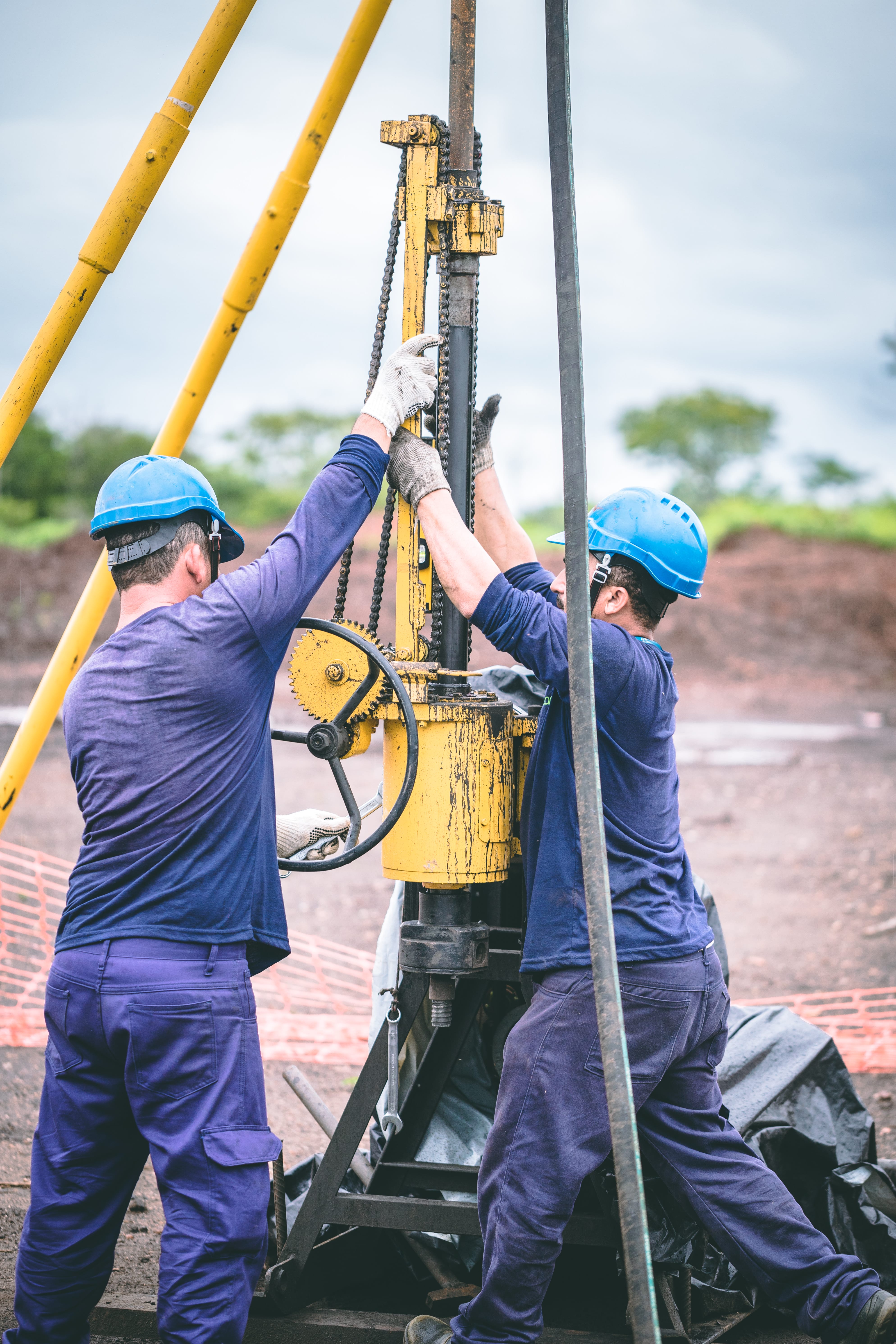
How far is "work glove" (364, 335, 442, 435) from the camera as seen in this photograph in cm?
254

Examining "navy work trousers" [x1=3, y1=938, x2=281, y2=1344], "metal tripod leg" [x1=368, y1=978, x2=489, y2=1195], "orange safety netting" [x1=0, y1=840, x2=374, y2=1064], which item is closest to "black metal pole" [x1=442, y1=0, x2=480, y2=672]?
"metal tripod leg" [x1=368, y1=978, x2=489, y2=1195]

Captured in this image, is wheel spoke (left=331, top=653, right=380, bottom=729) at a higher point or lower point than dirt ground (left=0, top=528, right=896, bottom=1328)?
lower

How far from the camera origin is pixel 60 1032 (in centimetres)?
224

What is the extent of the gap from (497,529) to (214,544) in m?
0.82

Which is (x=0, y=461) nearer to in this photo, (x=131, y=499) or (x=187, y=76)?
(x=131, y=499)

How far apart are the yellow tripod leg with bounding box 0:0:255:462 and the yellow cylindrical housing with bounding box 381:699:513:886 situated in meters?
1.16

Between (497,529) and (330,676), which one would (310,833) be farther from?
(497,529)

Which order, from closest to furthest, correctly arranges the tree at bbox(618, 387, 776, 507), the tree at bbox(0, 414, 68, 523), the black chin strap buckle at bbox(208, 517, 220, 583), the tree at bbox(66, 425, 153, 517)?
the black chin strap buckle at bbox(208, 517, 220, 583), the tree at bbox(0, 414, 68, 523), the tree at bbox(66, 425, 153, 517), the tree at bbox(618, 387, 776, 507)

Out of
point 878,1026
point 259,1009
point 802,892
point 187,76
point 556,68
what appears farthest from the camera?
point 802,892

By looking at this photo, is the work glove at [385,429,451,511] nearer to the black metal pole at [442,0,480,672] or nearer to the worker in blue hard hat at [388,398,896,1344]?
the worker in blue hard hat at [388,398,896,1344]

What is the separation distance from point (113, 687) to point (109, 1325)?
160 centimetres

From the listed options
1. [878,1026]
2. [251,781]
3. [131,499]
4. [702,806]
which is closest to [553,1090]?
[251,781]

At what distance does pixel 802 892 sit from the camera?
7723mm

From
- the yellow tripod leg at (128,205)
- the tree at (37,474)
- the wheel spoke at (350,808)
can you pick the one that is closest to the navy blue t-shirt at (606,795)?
the wheel spoke at (350,808)
